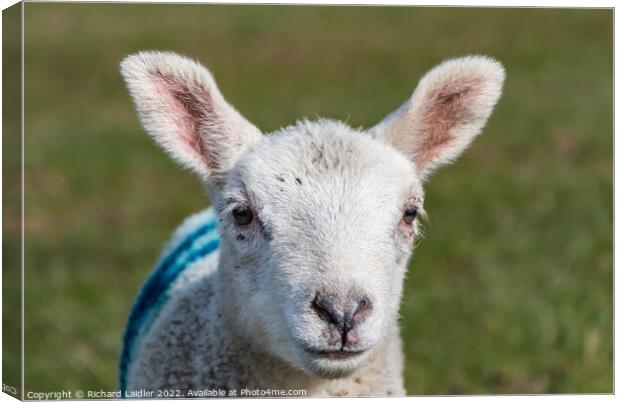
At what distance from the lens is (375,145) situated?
4.22 metres

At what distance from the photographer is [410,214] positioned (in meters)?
4.17

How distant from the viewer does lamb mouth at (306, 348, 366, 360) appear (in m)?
3.77

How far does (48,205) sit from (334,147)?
628 cm

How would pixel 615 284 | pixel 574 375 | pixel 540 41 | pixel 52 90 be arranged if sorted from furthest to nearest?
pixel 52 90, pixel 540 41, pixel 574 375, pixel 615 284

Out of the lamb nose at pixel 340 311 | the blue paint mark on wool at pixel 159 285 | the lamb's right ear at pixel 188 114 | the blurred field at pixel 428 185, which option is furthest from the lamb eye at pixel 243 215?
the blurred field at pixel 428 185

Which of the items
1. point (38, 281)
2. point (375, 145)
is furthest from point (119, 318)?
point (375, 145)

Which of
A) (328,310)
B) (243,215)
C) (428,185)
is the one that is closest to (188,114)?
(243,215)

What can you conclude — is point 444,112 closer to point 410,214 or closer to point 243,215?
point 410,214

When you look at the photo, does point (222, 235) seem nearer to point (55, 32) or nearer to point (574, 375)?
point (574, 375)

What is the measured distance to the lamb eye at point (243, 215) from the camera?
13.5 ft

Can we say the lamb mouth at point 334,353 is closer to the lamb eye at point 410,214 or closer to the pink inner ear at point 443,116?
the lamb eye at point 410,214

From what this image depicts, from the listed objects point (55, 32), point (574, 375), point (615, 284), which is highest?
point (55, 32)

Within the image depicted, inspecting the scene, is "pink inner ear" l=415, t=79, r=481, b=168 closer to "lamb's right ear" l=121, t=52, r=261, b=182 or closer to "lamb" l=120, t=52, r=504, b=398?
"lamb" l=120, t=52, r=504, b=398

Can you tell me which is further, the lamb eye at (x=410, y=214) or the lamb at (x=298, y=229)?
the lamb eye at (x=410, y=214)
